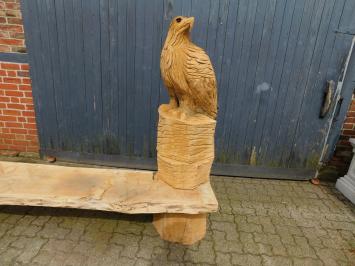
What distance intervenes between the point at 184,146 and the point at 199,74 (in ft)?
1.88

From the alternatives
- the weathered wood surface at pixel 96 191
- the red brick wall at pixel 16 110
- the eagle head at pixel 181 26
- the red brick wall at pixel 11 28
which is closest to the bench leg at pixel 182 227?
the weathered wood surface at pixel 96 191

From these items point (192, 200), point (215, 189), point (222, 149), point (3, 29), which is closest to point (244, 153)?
point (222, 149)

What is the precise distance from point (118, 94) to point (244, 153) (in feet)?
5.74

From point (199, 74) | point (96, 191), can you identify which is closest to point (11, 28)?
point (96, 191)

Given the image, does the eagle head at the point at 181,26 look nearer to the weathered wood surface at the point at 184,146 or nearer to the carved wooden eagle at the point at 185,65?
the carved wooden eagle at the point at 185,65

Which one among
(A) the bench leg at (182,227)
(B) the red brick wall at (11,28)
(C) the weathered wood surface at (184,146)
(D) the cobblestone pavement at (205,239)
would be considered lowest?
(D) the cobblestone pavement at (205,239)

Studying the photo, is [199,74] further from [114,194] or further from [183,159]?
[114,194]

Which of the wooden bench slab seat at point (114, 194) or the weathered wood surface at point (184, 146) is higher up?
the weathered wood surface at point (184, 146)

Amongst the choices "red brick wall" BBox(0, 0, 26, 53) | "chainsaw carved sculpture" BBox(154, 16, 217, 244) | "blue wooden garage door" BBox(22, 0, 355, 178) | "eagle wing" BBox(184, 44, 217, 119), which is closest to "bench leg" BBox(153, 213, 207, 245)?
"chainsaw carved sculpture" BBox(154, 16, 217, 244)

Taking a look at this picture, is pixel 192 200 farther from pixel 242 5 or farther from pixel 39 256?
pixel 242 5

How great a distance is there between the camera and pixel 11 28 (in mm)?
2891

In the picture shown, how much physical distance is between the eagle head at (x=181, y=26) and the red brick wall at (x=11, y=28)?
2.07 meters

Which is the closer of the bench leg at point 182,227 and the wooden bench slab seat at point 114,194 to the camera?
the wooden bench slab seat at point 114,194

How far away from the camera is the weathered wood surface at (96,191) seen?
6.59 ft
